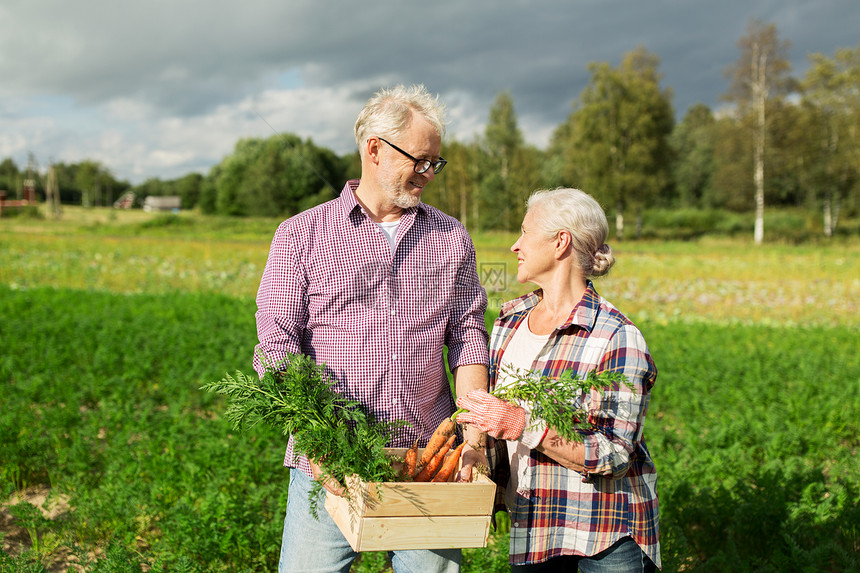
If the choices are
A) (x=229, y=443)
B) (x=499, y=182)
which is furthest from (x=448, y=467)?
(x=499, y=182)

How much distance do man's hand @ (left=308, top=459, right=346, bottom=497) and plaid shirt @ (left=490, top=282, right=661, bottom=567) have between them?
1.99 ft

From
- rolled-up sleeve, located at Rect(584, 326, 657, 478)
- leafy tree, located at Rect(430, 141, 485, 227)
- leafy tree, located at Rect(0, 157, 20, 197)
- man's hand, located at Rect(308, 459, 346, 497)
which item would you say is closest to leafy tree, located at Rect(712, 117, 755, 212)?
leafy tree, located at Rect(430, 141, 485, 227)

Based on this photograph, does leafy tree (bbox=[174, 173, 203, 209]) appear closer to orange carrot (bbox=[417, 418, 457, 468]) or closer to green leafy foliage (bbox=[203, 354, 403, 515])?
green leafy foliage (bbox=[203, 354, 403, 515])

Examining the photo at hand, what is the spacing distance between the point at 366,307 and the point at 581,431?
86 centimetres

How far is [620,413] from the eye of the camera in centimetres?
192

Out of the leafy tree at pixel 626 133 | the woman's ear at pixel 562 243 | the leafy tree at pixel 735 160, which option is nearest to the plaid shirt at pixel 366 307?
the woman's ear at pixel 562 243

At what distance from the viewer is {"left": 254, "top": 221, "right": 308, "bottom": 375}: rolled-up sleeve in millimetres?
2172

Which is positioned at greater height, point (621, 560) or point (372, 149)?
point (372, 149)

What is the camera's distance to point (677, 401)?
5.96 m

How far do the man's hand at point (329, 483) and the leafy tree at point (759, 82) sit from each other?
33.0 m

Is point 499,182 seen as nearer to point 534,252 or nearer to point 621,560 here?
point 534,252

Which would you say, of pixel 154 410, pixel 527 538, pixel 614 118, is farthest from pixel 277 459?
pixel 614 118

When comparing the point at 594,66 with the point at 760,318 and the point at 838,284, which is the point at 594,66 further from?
the point at 760,318

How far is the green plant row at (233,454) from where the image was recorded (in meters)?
3.40
